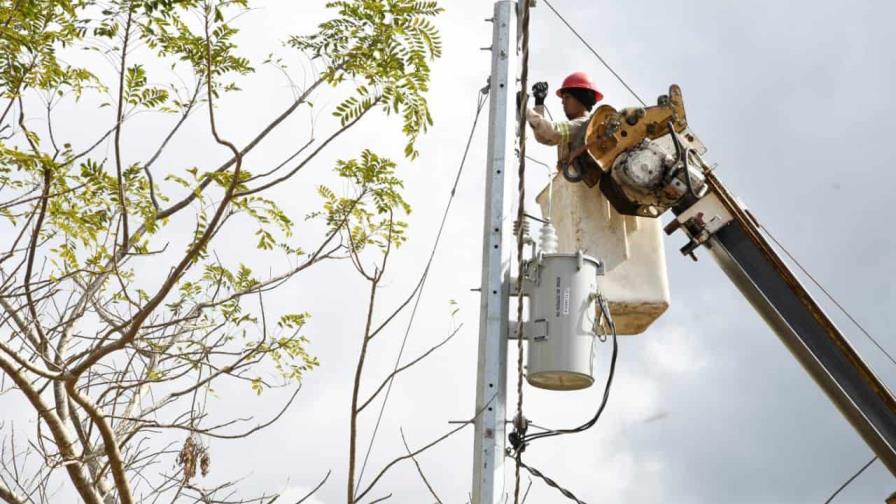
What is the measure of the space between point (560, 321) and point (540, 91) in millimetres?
1849

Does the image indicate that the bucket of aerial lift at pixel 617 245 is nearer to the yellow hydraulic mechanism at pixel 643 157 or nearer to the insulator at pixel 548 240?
the yellow hydraulic mechanism at pixel 643 157

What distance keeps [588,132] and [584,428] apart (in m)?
1.86

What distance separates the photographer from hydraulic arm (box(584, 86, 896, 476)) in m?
6.09

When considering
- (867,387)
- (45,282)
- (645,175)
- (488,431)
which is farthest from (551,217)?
(45,282)

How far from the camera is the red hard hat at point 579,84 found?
7098mm

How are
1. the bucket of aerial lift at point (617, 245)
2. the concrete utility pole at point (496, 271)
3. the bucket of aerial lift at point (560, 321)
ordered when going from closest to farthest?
the concrete utility pole at point (496, 271)
the bucket of aerial lift at point (560, 321)
the bucket of aerial lift at point (617, 245)

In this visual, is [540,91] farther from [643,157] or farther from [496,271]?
[496,271]

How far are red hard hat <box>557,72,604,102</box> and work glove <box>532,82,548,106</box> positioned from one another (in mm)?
714

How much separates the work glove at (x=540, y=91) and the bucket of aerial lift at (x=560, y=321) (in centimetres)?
148

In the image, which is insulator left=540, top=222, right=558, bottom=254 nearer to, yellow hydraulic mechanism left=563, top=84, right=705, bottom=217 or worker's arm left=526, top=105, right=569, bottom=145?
yellow hydraulic mechanism left=563, top=84, right=705, bottom=217

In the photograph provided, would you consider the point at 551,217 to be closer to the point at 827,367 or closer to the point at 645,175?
the point at 645,175

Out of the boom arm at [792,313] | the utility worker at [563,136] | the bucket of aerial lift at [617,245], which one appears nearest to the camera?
the bucket of aerial lift at [617,245]

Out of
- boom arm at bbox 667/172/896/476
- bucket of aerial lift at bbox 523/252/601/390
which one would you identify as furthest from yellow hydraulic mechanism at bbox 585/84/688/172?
bucket of aerial lift at bbox 523/252/601/390

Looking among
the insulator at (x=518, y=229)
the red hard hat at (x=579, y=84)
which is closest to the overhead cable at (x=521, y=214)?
the insulator at (x=518, y=229)
